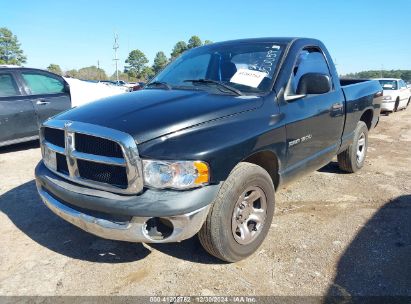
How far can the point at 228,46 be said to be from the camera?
4133mm

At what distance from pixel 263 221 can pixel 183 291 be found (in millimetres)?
960

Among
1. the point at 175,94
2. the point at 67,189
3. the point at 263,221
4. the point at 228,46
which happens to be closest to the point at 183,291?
the point at 263,221

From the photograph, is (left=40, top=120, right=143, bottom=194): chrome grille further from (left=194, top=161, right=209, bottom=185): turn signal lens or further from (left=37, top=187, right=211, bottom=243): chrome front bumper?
(left=194, top=161, right=209, bottom=185): turn signal lens

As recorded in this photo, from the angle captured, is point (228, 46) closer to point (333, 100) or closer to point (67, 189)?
point (333, 100)

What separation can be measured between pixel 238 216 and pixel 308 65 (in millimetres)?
2115

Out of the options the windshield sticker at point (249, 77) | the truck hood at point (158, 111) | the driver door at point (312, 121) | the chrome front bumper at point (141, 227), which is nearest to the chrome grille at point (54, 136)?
the truck hood at point (158, 111)

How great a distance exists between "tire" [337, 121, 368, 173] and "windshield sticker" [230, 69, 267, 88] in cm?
243

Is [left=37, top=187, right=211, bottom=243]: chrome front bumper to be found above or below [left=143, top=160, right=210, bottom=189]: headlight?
below

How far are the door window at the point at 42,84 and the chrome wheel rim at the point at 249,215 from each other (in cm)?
575

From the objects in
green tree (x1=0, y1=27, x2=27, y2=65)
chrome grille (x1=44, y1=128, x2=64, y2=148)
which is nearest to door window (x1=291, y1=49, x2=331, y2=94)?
chrome grille (x1=44, y1=128, x2=64, y2=148)

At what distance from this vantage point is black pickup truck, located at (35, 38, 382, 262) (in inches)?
97.8

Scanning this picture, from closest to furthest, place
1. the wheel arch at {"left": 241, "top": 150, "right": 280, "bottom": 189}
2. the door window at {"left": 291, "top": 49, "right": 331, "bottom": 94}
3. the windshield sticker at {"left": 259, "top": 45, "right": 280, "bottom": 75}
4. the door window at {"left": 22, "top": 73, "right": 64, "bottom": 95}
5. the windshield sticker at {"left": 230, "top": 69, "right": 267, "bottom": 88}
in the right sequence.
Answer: the wheel arch at {"left": 241, "top": 150, "right": 280, "bottom": 189} < the windshield sticker at {"left": 230, "top": 69, "right": 267, "bottom": 88} < the windshield sticker at {"left": 259, "top": 45, "right": 280, "bottom": 75} < the door window at {"left": 291, "top": 49, "right": 331, "bottom": 94} < the door window at {"left": 22, "top": 73, "right": 64, "bottom": 95}

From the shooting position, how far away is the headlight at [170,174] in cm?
246

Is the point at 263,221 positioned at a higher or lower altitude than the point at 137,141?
lower
